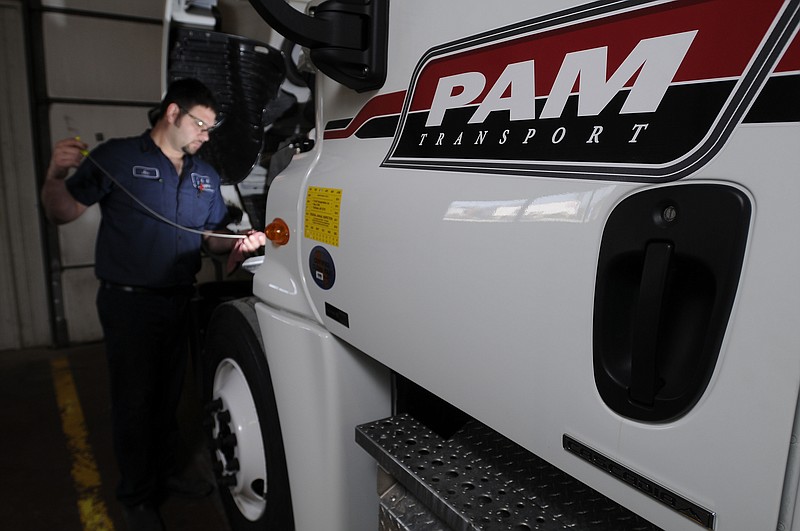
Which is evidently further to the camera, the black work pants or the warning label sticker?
the black work pants

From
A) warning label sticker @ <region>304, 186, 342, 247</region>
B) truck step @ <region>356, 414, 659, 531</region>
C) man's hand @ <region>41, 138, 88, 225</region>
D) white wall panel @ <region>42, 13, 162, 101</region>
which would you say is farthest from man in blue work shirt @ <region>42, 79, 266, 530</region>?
white wall panel @ <region>42, 13, 162, 101</region>

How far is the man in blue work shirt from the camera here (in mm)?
2104

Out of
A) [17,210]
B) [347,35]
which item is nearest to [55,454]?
[17,210]

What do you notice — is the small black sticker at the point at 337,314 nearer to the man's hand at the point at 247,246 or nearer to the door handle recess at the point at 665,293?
the door handle recess at the point at 665,293

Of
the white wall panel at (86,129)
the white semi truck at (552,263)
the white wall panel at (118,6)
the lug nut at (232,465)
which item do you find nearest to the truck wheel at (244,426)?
the lug nut at (232,465)

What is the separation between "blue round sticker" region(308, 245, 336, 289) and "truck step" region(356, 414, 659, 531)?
1.01 ft

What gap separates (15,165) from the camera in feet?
12.6

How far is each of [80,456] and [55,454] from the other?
0.42 feet

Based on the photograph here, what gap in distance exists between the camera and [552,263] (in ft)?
1.98

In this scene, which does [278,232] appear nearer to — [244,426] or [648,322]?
[244,426]

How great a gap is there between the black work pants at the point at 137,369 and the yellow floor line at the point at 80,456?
17 centimetres

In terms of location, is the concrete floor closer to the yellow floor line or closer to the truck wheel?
the yellow floor line

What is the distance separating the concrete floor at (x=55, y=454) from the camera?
7.31 ft

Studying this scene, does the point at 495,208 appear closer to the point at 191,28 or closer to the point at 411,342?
the point at 411,342
